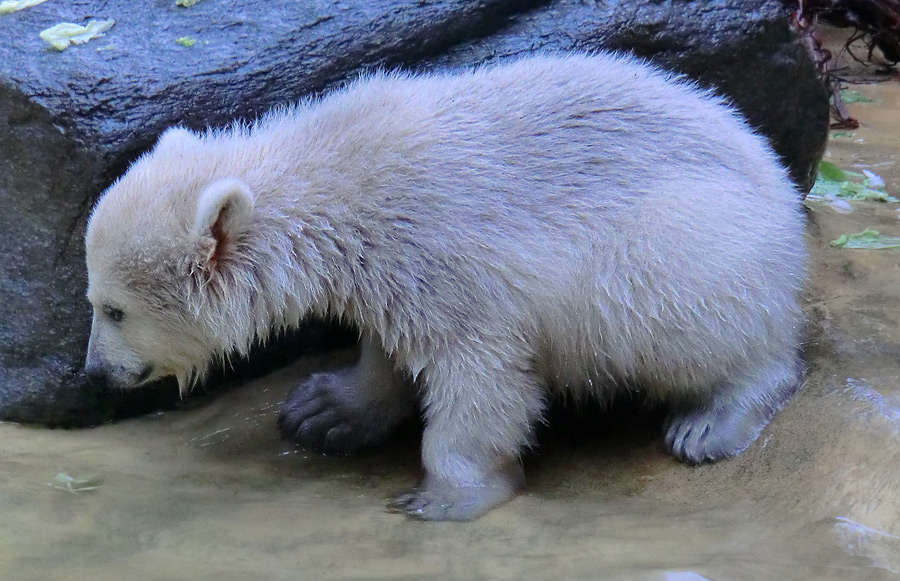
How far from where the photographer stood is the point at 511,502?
3.87 metres

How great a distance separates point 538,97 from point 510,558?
196 centimetres

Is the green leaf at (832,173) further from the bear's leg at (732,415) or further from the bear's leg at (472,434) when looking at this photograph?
the bear's leg at (472,434)

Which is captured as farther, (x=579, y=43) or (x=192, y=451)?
(x=579, y=43)

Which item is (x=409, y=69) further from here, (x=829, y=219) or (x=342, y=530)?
(x=829, y=219)

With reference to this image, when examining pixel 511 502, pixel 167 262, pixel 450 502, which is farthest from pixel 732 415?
pixel 167 262

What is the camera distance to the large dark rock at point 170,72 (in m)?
4.33

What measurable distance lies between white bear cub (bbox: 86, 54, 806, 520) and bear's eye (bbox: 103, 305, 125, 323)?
0.04ft

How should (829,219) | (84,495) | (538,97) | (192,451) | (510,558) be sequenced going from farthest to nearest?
1. (829,219)
2. (192,451)
3. (538,97)
4. (84,495)
5. (510,558)

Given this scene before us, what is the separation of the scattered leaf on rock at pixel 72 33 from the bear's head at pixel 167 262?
0.93 m

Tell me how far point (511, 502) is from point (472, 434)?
32cm

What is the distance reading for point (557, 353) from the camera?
3.96 meters

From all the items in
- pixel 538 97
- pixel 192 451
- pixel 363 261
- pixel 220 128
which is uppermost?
pixel 538 97

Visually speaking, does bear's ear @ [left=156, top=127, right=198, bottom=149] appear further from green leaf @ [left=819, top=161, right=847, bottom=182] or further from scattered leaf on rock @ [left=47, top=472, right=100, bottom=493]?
green leaf @ [left=819, top=161, right=847, bottom=182]

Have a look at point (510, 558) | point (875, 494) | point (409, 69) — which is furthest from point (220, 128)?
point (875, 494)
